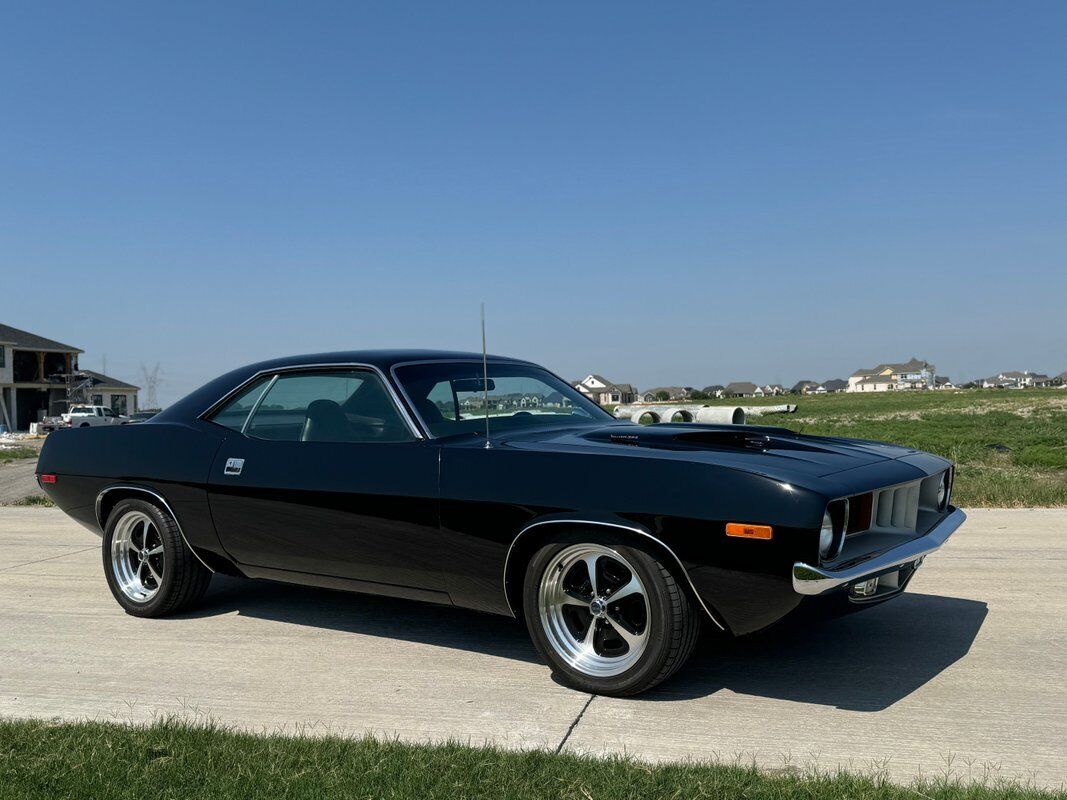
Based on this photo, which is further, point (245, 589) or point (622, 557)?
point (245, 589)

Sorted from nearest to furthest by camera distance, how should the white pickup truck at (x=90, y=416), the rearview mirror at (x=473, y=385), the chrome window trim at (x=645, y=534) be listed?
the chrome window trim at (x=645, y=534) → the rearview mirror at (x=473, y=385) → the white pickup truck at (x=90, y=416)

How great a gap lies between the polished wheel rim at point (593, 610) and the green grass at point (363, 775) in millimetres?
733

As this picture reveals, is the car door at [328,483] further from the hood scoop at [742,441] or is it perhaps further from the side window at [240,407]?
the hood scoop at [742,441]

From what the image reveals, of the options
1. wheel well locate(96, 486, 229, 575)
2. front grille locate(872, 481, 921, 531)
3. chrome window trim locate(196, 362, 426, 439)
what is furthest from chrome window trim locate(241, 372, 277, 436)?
front grille locate(872, 481, 921, 531)

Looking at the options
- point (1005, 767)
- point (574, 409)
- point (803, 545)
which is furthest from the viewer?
point (574, 409)

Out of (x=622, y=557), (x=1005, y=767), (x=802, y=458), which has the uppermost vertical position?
(x=802, y=458)

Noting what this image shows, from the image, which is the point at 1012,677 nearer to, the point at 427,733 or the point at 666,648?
the point at 666,648

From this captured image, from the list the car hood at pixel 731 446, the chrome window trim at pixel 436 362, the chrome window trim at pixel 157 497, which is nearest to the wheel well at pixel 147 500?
the chrome window trim at pixel 157 497

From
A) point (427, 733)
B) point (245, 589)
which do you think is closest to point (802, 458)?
point (427, 733)

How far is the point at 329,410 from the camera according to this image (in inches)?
185

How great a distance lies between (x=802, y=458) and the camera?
3832mm

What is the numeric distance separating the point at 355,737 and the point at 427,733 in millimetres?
255

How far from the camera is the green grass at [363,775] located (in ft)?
9.10

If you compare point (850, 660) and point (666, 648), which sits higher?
point (666, 648)
